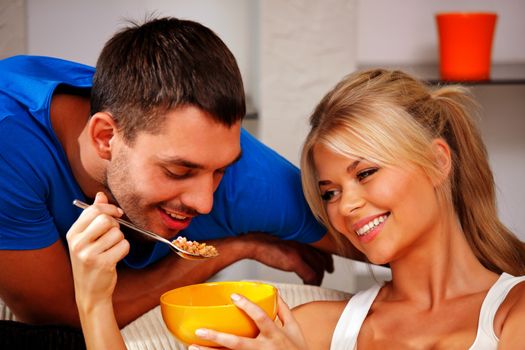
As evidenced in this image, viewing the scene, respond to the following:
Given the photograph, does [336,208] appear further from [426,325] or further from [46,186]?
[46,186]

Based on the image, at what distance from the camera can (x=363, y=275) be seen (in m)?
3.20

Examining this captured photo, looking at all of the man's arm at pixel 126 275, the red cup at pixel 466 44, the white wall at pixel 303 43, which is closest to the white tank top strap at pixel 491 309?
the man's arm at pixel 126 275

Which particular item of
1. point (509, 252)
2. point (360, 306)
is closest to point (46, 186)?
point (360, 306)

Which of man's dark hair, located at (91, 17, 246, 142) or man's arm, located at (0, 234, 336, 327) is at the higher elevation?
man's dark hair, located at (91, 17, 246, 142)

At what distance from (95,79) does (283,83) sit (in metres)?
1.23

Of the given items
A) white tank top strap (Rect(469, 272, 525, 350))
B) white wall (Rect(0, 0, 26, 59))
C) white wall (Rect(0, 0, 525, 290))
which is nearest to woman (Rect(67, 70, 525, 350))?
white tank top strap (Rect(469, 272, 525, 350))

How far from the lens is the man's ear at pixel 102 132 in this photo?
162 cm

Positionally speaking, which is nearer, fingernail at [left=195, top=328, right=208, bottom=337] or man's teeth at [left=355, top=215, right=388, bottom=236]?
fingernail at [left=195, top=328, right=208, bottom=337]

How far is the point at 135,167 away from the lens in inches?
62.2

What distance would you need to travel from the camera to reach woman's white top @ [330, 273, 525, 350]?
1549 millimetres

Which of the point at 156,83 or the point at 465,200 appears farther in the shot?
the point at 465,200

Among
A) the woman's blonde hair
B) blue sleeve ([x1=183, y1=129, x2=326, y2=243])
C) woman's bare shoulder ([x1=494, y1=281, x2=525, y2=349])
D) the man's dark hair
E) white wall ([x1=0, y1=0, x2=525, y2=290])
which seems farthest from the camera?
white wall ([x1=0, y1=0, x2=525, y2=290])

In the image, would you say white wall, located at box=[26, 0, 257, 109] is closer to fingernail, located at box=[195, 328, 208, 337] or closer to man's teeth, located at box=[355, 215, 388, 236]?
man's teeth, located at box=[355, 215, 388, 236]

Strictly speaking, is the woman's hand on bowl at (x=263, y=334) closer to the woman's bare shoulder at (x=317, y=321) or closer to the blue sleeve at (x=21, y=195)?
the woman's bare shoulder at (x=317, y=321)
